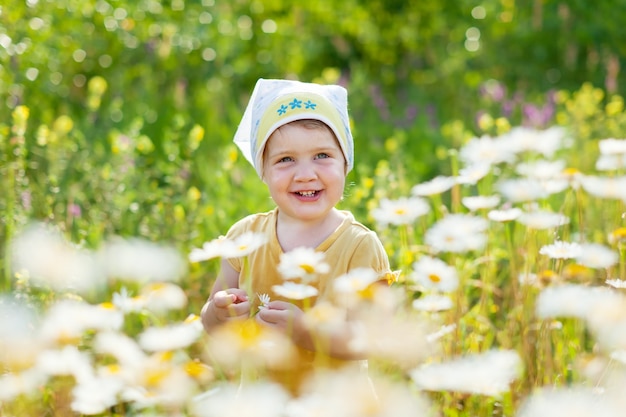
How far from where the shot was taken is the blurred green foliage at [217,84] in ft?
8.86

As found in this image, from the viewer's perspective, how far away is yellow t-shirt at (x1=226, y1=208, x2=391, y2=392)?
1588mm

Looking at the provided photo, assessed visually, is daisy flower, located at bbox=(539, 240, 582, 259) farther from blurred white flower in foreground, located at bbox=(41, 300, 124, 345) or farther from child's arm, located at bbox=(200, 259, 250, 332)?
blurred white flower in foreground, located at bbox=(41, 300, 124, 345)

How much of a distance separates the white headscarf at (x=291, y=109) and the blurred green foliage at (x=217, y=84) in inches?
32.0

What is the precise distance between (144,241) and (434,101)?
352 centimetres

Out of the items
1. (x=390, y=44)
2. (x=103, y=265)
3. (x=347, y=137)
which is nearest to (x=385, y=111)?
(x=390, y=44)

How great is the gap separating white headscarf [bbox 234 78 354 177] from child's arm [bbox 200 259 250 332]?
243 millimetres

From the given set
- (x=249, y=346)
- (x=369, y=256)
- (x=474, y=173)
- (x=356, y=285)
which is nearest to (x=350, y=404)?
(x=249, y=346)

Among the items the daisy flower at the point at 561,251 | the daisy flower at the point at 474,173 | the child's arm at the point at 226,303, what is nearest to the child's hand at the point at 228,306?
the child's arm at the point at 226,303

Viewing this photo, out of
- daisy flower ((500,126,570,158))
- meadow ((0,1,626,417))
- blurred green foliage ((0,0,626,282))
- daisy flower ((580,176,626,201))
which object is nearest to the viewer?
meadow ((0,1,626,417))

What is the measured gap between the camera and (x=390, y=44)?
19.6ft

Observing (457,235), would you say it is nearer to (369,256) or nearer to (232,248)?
(369,256)

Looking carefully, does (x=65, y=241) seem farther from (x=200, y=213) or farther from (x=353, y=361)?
(x=353, y=361)

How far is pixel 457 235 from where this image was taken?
1665 mm

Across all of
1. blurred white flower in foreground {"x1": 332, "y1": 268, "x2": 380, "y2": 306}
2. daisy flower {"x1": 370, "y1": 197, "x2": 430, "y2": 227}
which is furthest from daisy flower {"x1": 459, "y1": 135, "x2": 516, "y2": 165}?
blurred white flower in foreground {"x1": 332, "y1": 268, "x2": 380, "y2": 306}
